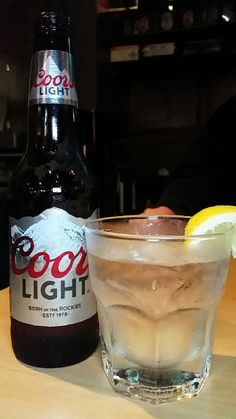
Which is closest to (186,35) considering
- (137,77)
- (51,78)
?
(137,77)

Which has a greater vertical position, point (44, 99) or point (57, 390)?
point (44, 99)

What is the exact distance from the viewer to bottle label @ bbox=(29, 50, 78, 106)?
0.42 metres

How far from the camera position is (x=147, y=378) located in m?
0.35

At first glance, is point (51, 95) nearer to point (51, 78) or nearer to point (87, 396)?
point (51, 78)

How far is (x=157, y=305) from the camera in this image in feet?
1.15

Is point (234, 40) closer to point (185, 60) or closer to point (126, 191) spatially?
point (185, 60)

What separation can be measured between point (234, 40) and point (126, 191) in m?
0.90

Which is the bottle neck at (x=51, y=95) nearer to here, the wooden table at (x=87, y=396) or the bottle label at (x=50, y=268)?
the bottle label at (x=50, y=268)

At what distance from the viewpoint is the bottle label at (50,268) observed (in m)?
0.39

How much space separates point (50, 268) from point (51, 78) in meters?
0.16

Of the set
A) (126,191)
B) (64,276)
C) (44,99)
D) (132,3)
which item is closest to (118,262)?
(64,276)

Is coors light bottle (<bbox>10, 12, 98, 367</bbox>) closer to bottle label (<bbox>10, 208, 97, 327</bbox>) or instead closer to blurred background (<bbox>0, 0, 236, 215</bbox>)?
bottle label (<bbox>10, 208, 97, 327</bbox>)

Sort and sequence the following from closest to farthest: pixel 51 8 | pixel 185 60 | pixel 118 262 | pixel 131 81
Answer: pixel 118 262, pixel 51 8, pixel 185 60, pixel 131 81


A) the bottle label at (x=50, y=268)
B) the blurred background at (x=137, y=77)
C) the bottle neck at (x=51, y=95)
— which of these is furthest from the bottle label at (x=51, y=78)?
the blurred background at (x=137, y=77)
